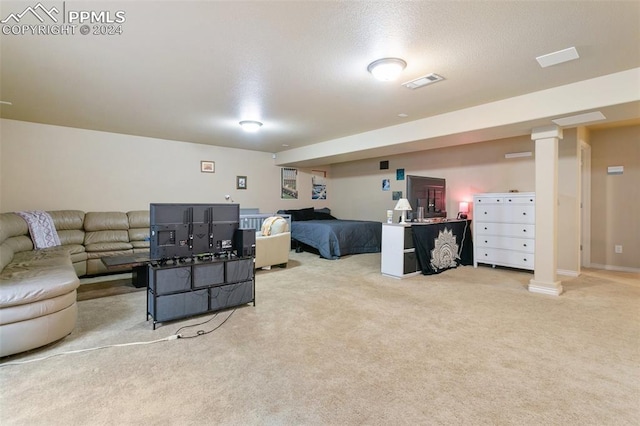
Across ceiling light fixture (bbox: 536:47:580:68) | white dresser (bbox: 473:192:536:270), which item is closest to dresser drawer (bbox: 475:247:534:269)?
white dresser (bbox: 473:192:536:270)

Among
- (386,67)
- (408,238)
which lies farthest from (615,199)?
(386,67)

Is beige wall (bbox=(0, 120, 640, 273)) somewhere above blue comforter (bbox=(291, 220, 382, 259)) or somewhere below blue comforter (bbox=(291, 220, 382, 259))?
above

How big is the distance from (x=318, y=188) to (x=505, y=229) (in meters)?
4.89

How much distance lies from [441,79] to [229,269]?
2918mm

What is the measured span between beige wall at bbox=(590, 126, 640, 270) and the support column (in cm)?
229

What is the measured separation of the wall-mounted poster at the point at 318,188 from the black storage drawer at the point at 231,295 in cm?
546

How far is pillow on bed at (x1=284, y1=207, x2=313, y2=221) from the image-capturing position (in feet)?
25.1

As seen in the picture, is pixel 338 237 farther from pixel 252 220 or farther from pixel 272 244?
pixel 252 220

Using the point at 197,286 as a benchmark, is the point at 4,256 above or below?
above

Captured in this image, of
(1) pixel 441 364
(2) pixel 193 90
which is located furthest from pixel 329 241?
(1) pixel 441 364

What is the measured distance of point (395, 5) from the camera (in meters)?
1.95

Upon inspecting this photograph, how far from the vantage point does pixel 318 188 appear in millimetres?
8703

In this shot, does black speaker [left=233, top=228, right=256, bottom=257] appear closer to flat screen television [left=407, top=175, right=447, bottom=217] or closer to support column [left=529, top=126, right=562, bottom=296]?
flat screen television [left=407, top=175, right=447, bottom=217]

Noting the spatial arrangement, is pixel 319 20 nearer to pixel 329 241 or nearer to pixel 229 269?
pixel 229 269
